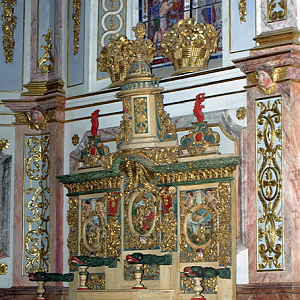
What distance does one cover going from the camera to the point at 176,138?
1517 centimetres

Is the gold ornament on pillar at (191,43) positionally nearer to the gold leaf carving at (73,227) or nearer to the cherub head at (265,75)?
the cherub head at (265,75)

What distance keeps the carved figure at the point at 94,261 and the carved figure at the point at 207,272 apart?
5.76 ft

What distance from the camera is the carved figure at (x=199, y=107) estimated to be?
14.8 metres

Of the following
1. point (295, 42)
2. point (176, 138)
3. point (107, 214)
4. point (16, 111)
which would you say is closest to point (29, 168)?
point (16, 111)

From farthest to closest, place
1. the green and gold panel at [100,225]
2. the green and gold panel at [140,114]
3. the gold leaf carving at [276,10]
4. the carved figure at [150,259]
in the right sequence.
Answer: the green and gold panel at [100,225]
the green and gold panel at [140,114]
the carved figure at [150,259]
the gold leaf carving at [276,10]

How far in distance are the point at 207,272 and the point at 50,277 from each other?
305cm

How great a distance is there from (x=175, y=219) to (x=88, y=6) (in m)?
4.15

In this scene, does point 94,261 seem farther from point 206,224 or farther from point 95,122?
point 95,122

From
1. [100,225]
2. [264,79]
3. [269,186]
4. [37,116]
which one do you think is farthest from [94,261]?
[264,79]

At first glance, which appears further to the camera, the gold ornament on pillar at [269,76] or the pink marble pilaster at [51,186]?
the pink marble pilaster at [51,186]

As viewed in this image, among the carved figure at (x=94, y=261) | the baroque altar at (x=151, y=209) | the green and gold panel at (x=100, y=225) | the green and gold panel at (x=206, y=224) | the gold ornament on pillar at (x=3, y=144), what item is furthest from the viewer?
the gold ornament on pillar at (x=3, y=144)

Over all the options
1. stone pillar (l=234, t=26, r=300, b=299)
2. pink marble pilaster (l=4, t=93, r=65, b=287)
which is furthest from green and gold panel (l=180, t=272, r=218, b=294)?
pink marble pilaster (l=4, t=93, r=65, b=287)

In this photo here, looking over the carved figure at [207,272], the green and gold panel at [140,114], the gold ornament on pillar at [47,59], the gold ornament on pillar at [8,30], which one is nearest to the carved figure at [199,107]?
the green and gold panel at [140,114]

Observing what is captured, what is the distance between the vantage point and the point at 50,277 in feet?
52.3
